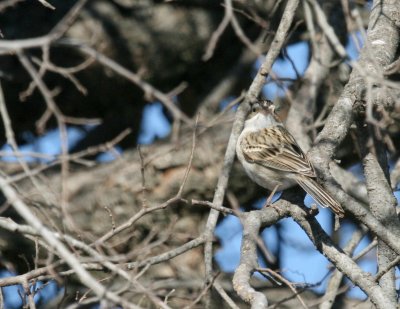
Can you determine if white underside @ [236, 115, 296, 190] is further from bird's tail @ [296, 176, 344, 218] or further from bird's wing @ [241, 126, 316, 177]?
bird's tail @ [296, 176, 344, 218]

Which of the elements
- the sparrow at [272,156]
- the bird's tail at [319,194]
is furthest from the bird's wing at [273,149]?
the bird's tail at [319,194]

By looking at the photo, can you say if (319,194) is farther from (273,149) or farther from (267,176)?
(273,149)

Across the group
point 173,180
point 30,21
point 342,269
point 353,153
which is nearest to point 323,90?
point 353,153

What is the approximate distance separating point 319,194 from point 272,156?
1.19 metres

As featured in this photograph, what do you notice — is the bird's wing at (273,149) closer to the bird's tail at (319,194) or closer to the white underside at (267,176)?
the white underside at (267,176)

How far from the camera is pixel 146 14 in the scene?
842 cm

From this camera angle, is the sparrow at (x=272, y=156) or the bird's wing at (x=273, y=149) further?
the bird's wing at (x=273, y=149)

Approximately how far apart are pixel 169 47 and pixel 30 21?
142 centimetres

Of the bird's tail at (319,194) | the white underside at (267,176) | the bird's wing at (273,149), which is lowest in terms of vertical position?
the white underside at (267,176)

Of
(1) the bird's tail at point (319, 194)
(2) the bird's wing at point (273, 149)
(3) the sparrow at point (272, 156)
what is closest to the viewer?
(1) the bird's tail at point (319, 194)

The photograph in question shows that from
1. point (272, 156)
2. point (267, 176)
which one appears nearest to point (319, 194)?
point (267, 176)

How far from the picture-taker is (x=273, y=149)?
7.27m

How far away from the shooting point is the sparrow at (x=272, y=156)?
630cm

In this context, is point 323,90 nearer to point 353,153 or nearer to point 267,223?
point 353,153
